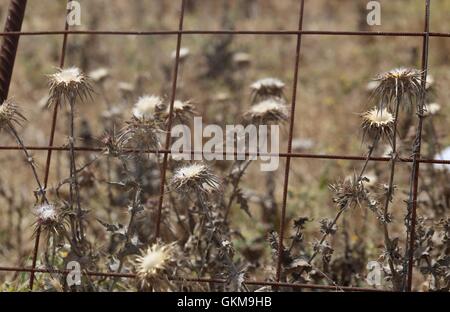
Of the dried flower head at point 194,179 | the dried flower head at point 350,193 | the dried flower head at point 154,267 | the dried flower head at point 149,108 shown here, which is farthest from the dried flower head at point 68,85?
Answer: the dried flower head at point 350,193

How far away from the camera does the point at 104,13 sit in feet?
23.1

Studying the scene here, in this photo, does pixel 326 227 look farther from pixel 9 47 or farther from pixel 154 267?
pixel 9 47

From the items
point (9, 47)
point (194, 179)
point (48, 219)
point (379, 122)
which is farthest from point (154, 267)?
point (9, 47)

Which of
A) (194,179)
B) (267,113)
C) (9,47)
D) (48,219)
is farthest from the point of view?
(9,47)

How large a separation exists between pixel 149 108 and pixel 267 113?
460 mm

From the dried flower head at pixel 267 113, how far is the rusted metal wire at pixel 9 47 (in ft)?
3.14

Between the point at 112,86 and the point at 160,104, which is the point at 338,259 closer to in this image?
the point at 160,104

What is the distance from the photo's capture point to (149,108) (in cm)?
265

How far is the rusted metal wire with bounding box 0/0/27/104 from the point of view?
8.84 feet

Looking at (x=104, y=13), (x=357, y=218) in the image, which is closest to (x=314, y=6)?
(x=104, y=13)

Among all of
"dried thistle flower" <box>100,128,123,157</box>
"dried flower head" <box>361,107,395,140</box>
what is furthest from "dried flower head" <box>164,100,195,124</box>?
"dried flower head" <box>361,107,395,140</box>

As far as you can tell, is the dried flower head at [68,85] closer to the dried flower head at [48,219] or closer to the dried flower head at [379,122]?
the dried flower head at [48,219]
